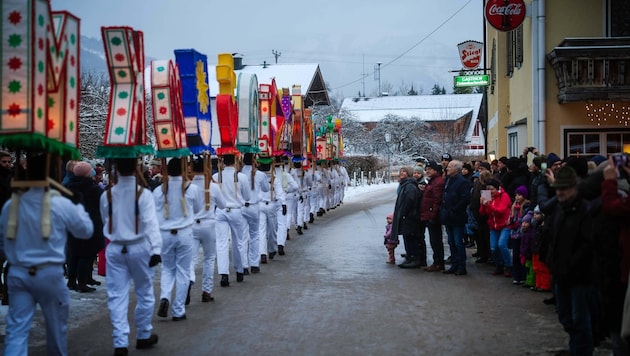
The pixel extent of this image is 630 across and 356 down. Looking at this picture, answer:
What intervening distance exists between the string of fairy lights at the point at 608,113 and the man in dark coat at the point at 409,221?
5.75 meters

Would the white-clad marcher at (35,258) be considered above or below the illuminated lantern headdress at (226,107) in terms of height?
below

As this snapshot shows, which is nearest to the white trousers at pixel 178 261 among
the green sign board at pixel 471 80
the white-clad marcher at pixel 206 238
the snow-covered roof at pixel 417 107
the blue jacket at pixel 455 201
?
the white-clad marcher at pixel 206 238

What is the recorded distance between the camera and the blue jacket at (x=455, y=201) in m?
13.2

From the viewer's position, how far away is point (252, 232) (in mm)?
13461

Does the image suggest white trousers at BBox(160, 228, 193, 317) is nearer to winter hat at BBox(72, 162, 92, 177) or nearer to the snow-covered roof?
winter hat at BBox(72, 162, 92, 177)

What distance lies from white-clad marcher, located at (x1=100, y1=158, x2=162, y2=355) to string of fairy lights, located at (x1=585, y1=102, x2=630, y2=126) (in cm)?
1281

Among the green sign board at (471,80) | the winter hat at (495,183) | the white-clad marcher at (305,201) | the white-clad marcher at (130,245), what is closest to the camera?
the white-clad marcher at (130,245)

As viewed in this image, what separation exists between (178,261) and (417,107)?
3157 inches

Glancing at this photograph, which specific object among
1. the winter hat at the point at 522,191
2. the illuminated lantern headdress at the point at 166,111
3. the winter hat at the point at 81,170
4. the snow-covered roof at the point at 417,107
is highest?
the snow-covered roof at the point at 417,107

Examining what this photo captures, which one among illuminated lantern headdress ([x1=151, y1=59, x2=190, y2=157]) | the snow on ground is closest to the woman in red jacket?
illuminated lantern headdress ([x1=151, y1=59, x2=190, y2=157])

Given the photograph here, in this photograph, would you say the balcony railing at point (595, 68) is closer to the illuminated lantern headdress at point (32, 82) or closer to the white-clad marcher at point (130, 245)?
the white-clad marcher at point (130, 245)

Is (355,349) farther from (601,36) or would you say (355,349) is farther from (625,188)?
(601,36)

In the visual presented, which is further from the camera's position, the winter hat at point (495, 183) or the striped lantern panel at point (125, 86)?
the winter hat at point (495, 183)

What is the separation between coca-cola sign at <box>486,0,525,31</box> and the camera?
17.4 meters
